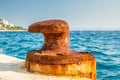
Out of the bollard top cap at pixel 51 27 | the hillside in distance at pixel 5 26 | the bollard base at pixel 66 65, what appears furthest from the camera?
the hillside in distance at pixel 5 26

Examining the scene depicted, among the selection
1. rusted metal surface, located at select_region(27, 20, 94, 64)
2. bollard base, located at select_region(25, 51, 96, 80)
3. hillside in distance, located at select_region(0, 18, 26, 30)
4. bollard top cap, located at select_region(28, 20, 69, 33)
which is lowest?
hillside in distance, located at select_region(0, 18, 26, 30)

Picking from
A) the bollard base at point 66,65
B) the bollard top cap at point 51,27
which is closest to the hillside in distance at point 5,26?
the bollard top cap at point 51,27

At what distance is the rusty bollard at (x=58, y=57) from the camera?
400 cm

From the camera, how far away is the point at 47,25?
14.4 feet

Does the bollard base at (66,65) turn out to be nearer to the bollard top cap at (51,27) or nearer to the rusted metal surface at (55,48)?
the rusted metal surface at (55,48)

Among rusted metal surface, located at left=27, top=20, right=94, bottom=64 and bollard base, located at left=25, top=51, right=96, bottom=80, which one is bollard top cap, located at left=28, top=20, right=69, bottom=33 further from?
bollard base, located at left=25, top=51, right=96, bottom=80

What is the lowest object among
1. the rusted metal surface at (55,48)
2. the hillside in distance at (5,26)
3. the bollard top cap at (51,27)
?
the hillside in distance at (5,26)

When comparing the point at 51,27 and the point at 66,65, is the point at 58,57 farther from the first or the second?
the point at 51,27

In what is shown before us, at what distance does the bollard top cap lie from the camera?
171 inches

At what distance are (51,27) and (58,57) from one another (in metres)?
0.55

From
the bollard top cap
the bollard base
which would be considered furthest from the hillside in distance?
the bollard base

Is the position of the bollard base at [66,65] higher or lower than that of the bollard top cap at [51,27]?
lower

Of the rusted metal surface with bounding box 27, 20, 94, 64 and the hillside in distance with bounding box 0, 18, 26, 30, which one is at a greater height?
the rusted metal surface with bounding box 27, 20, 94, 64

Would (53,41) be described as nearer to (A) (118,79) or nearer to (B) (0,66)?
(B) (0,66)
